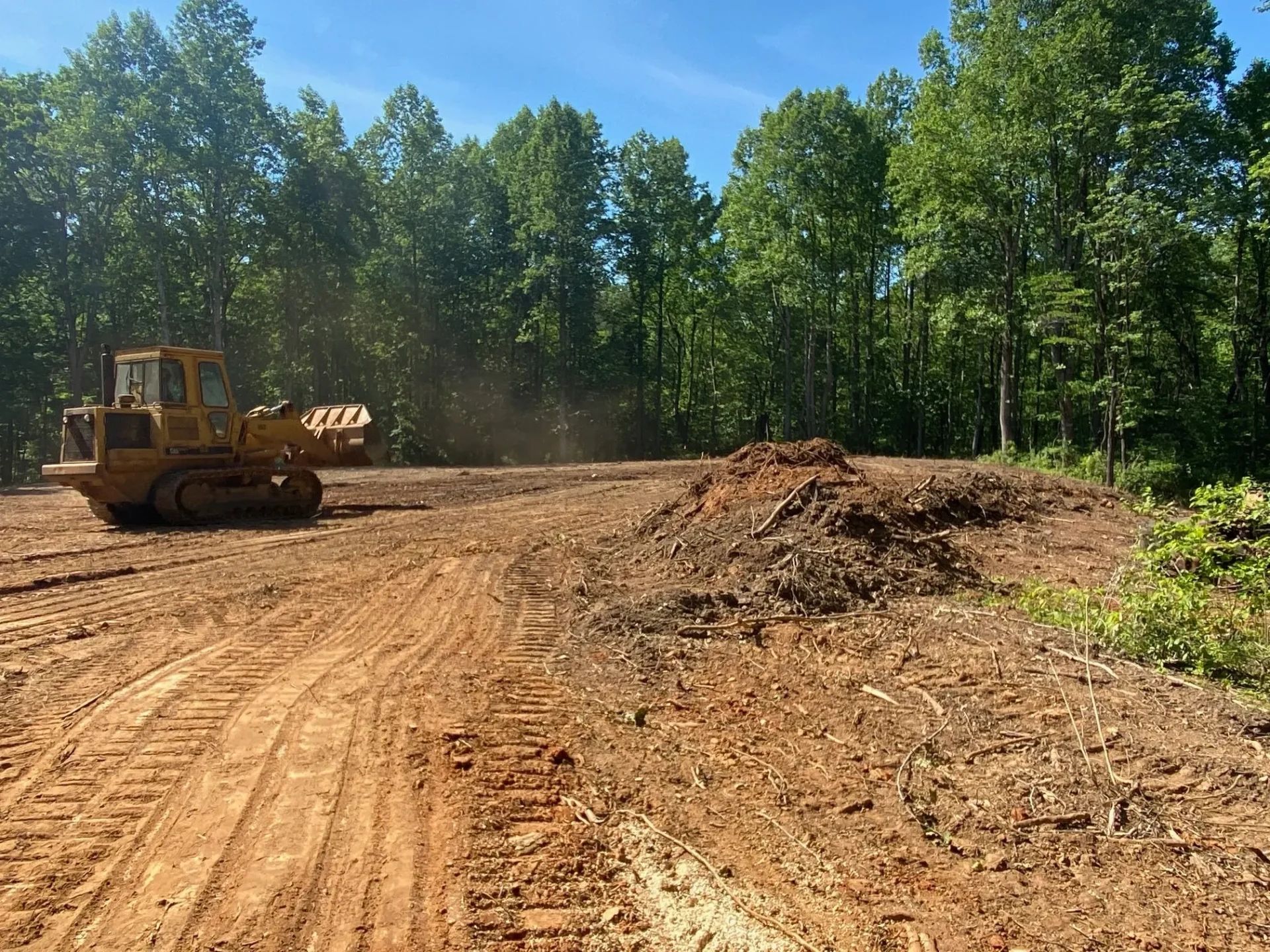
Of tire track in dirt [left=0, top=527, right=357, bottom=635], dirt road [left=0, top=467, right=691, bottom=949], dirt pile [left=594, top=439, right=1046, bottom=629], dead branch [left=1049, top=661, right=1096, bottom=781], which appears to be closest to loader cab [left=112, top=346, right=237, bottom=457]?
tire track in dirt [left=0, top=527, right=357, bottom=635]

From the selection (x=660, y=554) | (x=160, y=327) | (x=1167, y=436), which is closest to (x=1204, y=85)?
(x=1167, y=436)

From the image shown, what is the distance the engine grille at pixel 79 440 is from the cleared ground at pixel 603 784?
5.70 m

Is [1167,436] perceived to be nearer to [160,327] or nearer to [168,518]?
[168,518]

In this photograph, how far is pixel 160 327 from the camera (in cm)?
3412

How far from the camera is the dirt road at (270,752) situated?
2.94 meters

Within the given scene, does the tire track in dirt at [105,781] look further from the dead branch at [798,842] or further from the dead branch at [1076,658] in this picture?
the dead branch at [1076,658]

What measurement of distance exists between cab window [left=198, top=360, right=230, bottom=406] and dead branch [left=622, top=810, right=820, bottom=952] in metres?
12.5

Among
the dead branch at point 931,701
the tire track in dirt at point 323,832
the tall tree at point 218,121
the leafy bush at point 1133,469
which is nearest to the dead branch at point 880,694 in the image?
the dead branch at point 931,701

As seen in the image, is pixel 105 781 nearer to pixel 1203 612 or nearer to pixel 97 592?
pixel 97 592

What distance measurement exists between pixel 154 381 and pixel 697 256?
29.5 meters

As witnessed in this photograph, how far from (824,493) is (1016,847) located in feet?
19.6

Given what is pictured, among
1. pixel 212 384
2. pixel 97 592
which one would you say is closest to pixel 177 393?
pixel 212 384

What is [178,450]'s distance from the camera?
12.9 metres

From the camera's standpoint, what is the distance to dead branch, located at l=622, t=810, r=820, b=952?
2.87m
